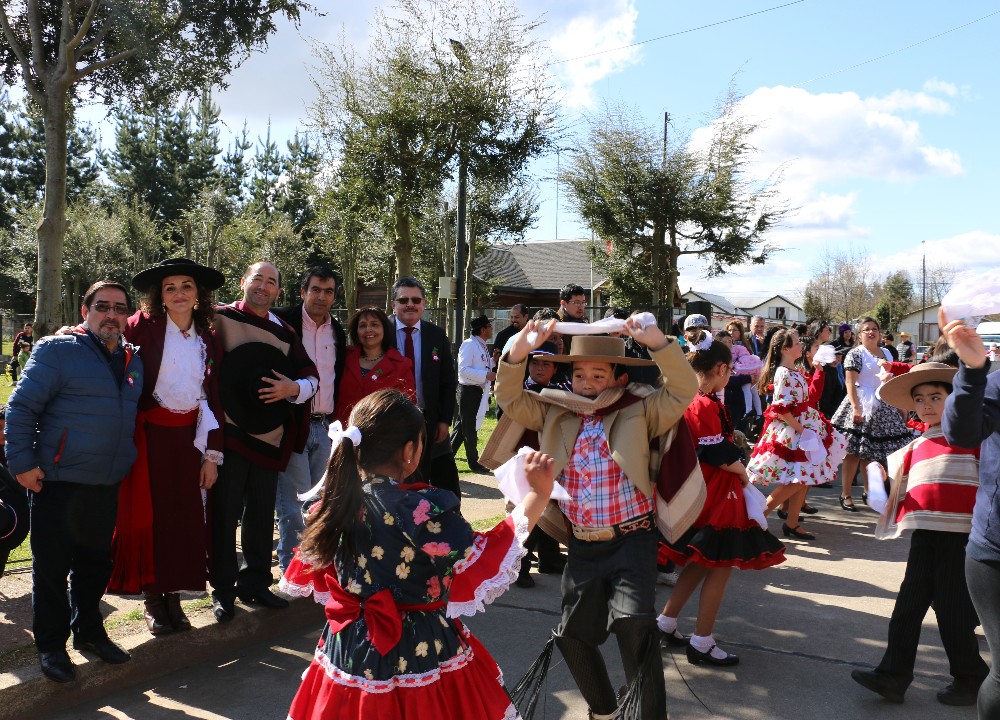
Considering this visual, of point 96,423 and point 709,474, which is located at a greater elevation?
point 96,423

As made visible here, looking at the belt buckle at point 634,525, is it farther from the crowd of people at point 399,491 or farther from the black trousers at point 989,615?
the black trousers at point 989,615

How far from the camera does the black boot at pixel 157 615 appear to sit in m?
4.25

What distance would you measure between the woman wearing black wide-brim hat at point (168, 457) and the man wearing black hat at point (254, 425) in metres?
0.19

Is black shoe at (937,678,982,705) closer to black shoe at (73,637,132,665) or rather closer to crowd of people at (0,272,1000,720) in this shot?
crowd of people at (0,272,1000,720)

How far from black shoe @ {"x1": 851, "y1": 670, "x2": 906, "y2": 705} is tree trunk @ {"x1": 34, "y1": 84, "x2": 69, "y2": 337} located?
8.23 m

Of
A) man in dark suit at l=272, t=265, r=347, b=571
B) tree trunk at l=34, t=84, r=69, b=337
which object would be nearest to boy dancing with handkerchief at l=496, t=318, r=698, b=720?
man in dark suit at l=272, t=265, r=347, b=571

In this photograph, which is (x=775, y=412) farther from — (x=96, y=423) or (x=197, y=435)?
(x=96, y=423)

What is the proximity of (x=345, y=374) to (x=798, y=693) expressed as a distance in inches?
128

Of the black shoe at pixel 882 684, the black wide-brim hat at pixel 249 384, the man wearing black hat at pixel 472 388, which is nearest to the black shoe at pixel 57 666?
the black wide-brim hat at pixel 249 384

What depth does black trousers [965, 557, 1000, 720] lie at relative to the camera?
2961mm

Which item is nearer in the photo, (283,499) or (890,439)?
(283,499)

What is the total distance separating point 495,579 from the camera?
258cm

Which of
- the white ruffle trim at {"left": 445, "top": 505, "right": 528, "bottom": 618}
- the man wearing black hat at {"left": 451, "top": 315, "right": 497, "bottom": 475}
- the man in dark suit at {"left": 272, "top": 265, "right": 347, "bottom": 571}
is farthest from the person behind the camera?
the man wearing black hat at {"left": 451, "top": 315, "right": 497, "bottom": 475}

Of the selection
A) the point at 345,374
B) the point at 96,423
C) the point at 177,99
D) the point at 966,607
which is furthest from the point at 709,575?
the point at 177,99
